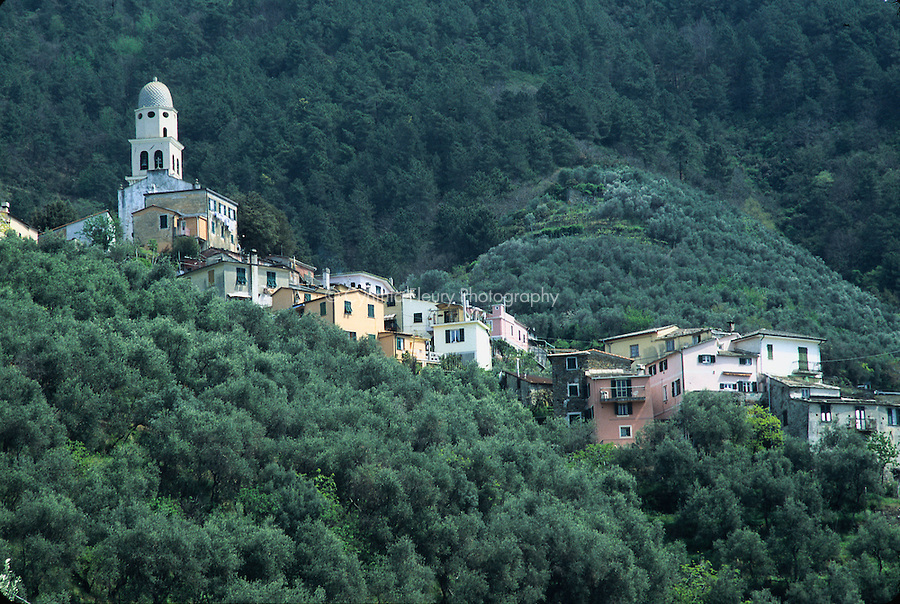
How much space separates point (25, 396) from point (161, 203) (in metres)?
31.8

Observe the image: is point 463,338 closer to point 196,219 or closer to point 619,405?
point 619,405

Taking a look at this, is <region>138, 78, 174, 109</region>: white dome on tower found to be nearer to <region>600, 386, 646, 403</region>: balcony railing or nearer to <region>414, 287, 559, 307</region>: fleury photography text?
<region>414, 287, 559, 307</region>: fleury photography text

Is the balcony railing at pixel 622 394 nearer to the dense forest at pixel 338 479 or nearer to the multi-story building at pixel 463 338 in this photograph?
the dense forest at pixel 338 479

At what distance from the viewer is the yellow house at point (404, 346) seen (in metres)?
62.4

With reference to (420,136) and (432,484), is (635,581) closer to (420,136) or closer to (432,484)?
(432,484)

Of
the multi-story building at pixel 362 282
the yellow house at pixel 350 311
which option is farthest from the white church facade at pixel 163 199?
the yellow house at pixel 350 311

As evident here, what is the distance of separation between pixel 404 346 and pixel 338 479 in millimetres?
19154

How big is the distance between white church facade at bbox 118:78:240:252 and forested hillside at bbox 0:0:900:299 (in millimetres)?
27842

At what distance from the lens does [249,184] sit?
119938 mm

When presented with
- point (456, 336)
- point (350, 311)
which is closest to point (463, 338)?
point (456, 336)

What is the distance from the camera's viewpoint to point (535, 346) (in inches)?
2975

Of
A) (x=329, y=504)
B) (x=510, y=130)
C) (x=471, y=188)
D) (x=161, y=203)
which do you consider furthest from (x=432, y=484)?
(x=510, y=130)

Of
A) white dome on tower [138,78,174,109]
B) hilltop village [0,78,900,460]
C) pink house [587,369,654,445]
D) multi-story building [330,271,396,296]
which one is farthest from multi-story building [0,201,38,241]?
pink house [587,369,654,445]

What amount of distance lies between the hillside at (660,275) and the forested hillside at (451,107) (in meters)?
7.25
